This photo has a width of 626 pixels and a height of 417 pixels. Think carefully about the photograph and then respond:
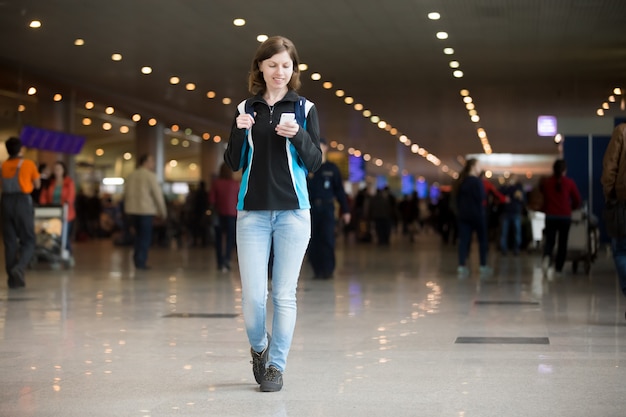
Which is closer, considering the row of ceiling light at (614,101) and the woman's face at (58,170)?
the woman's face at (58,170)

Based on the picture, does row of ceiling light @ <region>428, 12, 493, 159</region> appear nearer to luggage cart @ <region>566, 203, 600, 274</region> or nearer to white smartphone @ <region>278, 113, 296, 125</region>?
luggage cart @ <region>566, 203, 600, 274</region>

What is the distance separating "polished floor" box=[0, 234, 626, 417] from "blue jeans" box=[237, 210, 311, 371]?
0.29 m

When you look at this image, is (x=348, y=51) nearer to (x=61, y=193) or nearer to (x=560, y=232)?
(x=61, y=193)

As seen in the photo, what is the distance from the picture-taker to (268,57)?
5547 mm

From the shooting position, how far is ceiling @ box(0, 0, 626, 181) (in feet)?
54.9

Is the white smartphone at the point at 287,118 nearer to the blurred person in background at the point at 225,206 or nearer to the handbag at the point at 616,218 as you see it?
the handbag at the point at 616,218

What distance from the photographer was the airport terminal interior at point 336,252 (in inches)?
226

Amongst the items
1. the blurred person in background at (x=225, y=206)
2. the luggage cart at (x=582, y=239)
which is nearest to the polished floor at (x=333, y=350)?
the luggage cart at (x=582, y=239)

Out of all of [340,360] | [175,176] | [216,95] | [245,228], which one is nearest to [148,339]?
[340,360]

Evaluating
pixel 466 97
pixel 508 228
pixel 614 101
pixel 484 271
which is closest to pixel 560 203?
pixel 484 271

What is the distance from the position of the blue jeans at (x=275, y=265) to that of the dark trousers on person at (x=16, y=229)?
7270 mm

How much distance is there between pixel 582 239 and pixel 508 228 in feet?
22.3

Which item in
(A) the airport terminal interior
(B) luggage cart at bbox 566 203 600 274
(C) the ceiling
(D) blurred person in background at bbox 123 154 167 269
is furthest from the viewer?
(C) the ceiling

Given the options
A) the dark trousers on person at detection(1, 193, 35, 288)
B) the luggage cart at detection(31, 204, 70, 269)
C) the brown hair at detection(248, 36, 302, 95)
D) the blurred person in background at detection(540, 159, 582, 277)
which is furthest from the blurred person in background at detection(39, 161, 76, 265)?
the brown hair at detection(248, 36, 302, 95)
